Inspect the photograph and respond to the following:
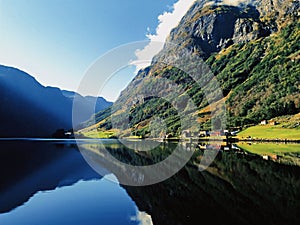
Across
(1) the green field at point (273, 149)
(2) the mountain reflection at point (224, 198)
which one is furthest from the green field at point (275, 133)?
(2) the mountain reflection at point (224, 198)

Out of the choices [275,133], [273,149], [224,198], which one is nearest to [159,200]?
[224,198]

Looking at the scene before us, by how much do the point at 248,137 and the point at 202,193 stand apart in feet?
308

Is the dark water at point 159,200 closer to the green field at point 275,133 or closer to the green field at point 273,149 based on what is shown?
the green field at point 273,149

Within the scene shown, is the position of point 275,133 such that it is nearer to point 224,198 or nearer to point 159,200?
point 224,198

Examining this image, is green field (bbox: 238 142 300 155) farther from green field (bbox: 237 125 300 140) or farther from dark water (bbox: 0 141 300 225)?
green field (bbox: 237 125 300 140)

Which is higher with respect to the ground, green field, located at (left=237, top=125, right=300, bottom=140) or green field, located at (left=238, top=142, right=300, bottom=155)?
green field, located at (left=237, top=125, right=300, bottom=140)

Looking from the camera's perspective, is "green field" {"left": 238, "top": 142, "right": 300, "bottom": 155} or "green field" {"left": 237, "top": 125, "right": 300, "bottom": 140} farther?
"green field" {"left": 237, "top": 125, "right": 300, "bottom": 140}

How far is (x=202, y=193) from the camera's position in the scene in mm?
18219

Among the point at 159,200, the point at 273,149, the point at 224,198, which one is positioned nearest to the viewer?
the point at 224,198

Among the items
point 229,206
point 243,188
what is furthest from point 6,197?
point 243,188

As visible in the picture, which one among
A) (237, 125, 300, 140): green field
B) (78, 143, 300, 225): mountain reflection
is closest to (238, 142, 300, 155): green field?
(78, 143, 300, 225): mountain reflection

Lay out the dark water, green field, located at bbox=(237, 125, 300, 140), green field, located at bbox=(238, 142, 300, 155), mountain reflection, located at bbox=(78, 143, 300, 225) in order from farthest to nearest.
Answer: green field, located at bbox=(237, 125, 300, 140) → green field, located at bbox=(238, 142, 300, 155) → the dark water → mountain reflection, located at bbox=(78, 143, 300, 225)

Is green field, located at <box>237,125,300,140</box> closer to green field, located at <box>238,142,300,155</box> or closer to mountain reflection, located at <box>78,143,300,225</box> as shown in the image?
green field, located at <box>238,142,300,155</box>

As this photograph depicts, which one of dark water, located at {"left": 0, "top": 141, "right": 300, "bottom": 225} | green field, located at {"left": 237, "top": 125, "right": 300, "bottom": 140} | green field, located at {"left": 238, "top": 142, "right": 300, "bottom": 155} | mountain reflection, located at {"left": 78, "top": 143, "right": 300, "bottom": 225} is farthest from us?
green field, located at {"left": 237, "top": 125, "right": 300, "bottom": 140}
